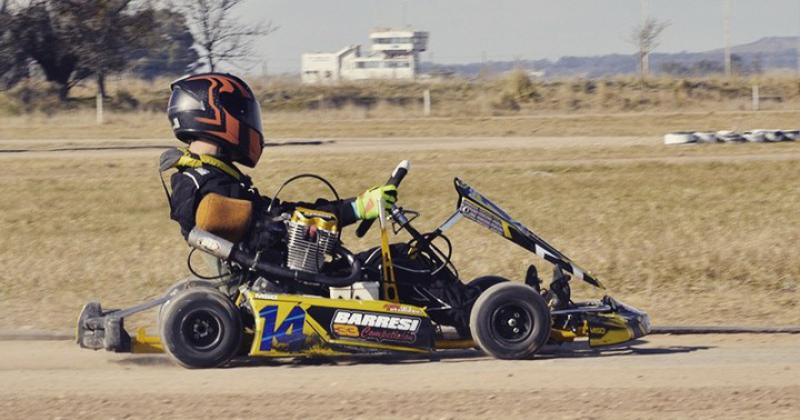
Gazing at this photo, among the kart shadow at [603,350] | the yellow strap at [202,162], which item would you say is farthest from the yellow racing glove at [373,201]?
the kart shadow at [603,350]

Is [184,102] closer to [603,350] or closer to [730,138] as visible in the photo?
[603,350]

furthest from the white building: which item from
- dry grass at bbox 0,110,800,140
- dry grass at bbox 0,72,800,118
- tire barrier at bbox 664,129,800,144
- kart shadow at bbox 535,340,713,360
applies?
kart shadow at bbox 535,340,713,360

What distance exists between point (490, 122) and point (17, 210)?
2046 centimetres

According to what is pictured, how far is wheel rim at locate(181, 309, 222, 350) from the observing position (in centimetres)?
830

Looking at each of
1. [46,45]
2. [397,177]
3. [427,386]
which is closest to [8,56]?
[46,45]

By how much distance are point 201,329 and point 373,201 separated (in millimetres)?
1432

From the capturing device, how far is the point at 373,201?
28.1 feet

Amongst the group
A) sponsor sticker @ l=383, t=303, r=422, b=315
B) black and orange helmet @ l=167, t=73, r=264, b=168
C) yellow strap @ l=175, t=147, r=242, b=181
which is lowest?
sponsor sticker @ l=383, t=303, r=422, b=315

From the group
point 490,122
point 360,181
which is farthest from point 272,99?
point 360,181

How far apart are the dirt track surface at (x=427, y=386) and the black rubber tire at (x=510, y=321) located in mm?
110

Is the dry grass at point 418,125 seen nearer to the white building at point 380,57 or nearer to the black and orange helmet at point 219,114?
the black and orange helmet at point 219,114

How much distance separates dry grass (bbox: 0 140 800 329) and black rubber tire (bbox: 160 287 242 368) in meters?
2.86

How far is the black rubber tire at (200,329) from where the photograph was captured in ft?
27.2

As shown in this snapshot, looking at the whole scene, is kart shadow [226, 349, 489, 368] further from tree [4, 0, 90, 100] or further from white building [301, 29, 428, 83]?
white building [301, 29, 428, 83]
